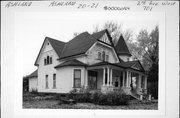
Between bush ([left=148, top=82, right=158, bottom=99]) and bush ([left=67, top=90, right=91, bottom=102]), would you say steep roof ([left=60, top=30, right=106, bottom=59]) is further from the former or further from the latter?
bush ([left=148, top=82, right=158, bottom=99])

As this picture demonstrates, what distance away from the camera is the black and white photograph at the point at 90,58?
4.23m

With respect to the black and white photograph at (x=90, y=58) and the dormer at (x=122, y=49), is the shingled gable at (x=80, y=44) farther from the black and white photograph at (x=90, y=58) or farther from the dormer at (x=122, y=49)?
the dormer at (x=122, y=49)

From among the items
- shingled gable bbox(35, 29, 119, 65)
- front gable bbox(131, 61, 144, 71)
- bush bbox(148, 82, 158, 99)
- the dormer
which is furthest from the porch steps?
shingled gable bbox(35, 29, 119, 65)

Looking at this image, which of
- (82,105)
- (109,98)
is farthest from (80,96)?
(109,98)

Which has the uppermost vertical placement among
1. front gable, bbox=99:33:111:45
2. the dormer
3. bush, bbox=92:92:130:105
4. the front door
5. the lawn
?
front gable, bbox=99:33:111:45

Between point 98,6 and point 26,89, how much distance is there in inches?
84.9

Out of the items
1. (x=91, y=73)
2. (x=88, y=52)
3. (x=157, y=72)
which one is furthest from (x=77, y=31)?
(x=157, y=72)

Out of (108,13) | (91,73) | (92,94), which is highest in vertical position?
(108,13)

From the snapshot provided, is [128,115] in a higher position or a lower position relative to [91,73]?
lower

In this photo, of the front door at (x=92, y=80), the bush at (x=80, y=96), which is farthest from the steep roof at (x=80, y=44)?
the bush at (x=80, y=96)

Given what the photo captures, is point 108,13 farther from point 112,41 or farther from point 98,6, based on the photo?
point 112,41

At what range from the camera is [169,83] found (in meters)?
4.20

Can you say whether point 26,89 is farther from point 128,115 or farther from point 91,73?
point 128,115

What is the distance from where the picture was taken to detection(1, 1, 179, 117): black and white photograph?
167 inches
